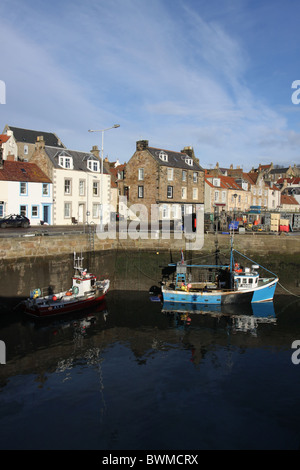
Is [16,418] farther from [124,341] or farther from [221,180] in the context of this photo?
[221,180]

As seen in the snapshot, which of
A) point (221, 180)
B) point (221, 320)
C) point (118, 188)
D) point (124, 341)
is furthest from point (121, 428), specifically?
point (221, 180)

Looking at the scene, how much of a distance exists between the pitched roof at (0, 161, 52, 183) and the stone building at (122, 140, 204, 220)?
12.4 metres

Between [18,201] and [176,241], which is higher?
[18,201]

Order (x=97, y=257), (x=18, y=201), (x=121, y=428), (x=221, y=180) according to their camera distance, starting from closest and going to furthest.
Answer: (x=121, y=428) < (x=97, y=257) < (x=18, y=201) < (x=221, y=180)

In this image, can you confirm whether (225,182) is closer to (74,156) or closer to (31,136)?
(74,156)

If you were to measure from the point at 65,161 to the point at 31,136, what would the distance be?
1499 inches

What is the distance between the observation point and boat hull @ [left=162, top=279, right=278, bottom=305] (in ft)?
92.2

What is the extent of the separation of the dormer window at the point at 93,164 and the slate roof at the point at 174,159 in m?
7.18

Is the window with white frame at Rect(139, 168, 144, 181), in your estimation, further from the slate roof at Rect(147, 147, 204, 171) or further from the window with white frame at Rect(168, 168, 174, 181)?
the window with white frame at Rect(168, 168, 174, 181)

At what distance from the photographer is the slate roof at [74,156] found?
44.3 meters

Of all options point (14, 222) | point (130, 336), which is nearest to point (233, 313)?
point (130, 336)

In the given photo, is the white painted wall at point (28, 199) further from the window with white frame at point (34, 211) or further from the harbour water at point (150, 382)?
the harbour water at point (150, 382)

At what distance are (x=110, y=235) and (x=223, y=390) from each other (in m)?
19.9
